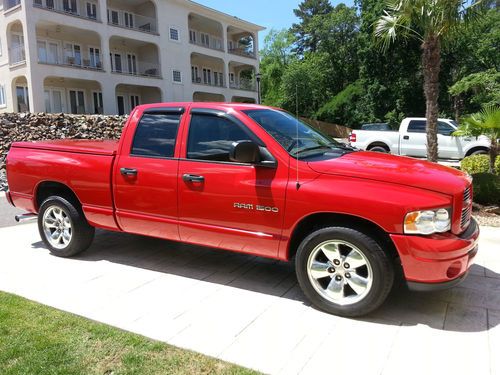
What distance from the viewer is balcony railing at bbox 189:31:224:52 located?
39.8m

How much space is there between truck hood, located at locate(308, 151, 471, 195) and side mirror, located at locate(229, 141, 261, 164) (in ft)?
1.70

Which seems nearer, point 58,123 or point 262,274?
point 262,274

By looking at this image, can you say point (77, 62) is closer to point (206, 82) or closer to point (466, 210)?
point (206, 82)

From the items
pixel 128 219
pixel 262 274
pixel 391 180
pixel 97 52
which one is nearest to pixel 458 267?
pixel 391 180

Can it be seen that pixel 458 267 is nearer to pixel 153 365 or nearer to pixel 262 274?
pixel 262 274

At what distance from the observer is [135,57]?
3572 centimetres

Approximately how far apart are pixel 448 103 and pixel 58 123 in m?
30.2

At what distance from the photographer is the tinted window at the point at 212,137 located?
446cm

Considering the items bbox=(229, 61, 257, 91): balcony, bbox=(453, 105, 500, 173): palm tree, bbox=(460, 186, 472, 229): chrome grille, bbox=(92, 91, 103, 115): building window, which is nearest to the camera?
bbox=(460, 186, 472, 229): chrome grille

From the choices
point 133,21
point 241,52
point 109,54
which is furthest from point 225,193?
point 241,52

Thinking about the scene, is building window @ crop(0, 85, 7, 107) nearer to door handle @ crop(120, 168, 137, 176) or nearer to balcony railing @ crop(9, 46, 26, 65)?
balcony railing @ crop(9, 46, 26, 65)

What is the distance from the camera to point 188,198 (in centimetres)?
457

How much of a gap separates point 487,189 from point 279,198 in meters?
5.48

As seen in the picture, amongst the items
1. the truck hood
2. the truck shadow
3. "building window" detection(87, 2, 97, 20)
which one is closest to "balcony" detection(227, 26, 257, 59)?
"building window" detection(87, 2, 97, 20)
